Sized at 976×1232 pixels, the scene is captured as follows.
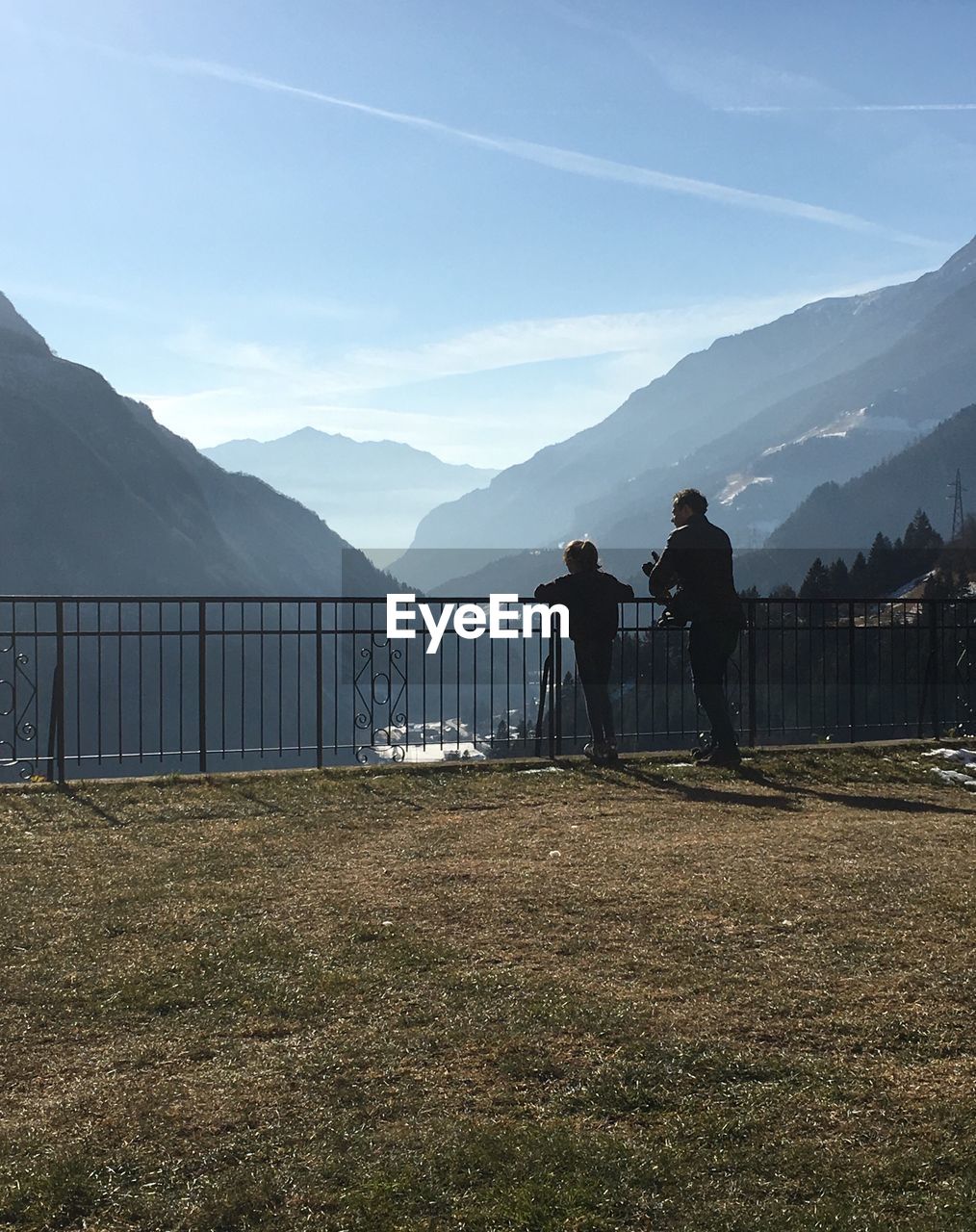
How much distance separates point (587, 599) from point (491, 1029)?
7218 mm

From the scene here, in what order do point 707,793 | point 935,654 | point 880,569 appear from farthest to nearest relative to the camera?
point 880,569, point 935,654, point 707,793

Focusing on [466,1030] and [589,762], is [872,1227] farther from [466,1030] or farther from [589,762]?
[589,762]

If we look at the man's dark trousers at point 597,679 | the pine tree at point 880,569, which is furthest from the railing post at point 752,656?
the pine tree at point 880,569

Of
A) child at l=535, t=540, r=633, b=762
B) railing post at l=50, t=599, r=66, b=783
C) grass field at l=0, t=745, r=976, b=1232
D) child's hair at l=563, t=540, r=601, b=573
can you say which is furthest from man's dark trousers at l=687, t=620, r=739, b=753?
railing post at l=50, t=599, r=66, b=783

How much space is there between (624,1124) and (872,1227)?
2.48ft

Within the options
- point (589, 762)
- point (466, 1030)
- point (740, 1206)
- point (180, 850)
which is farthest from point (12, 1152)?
point (589, 762)

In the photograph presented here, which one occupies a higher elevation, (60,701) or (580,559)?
(580,559)

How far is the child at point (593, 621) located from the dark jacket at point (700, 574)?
0.51 metres

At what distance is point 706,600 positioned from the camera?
34.6ft

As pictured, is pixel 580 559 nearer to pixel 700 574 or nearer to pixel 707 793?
pixel 700 574

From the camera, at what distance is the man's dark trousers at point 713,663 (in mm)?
10602

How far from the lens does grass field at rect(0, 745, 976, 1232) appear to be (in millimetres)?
2980

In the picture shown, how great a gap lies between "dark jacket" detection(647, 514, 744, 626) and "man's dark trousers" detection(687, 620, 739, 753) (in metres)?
0.10

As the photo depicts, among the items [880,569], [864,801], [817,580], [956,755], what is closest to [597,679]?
[864,801]
